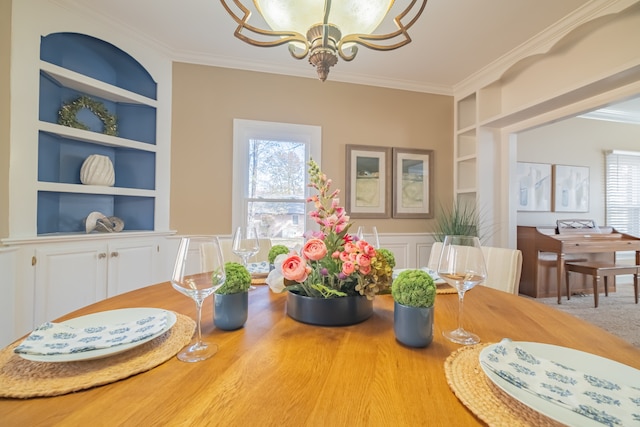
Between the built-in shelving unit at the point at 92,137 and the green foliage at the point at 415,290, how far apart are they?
246 cm

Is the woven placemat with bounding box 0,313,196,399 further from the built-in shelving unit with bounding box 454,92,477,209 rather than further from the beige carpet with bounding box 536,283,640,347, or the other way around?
the beige carpet with bounding box 536,283,640,347

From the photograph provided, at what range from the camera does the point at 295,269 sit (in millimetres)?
738

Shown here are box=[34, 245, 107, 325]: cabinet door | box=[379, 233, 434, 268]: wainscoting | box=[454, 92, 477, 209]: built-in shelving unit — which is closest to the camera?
box=[34, 245, 107, 325]: cabinet door

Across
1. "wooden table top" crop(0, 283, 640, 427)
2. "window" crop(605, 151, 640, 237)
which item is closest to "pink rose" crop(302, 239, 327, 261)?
"wooden table top" crop(0, 283, 640, 427)

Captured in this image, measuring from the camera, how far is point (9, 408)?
433mm

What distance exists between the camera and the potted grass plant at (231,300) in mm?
746

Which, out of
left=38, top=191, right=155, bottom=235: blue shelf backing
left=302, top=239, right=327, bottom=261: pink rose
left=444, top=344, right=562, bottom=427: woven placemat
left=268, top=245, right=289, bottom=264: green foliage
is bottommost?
left=444, top=344, right=562, bottom=427: woven placemat

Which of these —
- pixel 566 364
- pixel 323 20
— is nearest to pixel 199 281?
pixel 566 364

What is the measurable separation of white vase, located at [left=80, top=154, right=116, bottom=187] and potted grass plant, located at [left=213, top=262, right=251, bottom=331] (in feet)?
7.05

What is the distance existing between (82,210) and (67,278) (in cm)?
65

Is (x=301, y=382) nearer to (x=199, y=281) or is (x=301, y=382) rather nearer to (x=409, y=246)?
(x=199, y=281)

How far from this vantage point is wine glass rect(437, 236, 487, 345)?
75 cm

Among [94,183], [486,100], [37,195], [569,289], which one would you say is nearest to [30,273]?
[37,195]

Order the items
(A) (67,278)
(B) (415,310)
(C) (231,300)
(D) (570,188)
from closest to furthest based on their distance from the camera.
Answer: (B) (415,310)
(C) (231,300)
(A) (67,278)
(D) (570,188)
